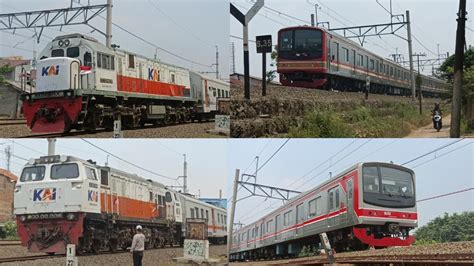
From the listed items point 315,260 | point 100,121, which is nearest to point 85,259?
point 100,121

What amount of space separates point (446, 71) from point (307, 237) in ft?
8.54

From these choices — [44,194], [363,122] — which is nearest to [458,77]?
[363,122]

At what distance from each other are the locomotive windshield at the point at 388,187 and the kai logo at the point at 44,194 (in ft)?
12.0

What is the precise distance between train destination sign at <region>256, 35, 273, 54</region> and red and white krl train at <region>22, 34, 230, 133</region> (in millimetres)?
552

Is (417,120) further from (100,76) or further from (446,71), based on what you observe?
(100,76)

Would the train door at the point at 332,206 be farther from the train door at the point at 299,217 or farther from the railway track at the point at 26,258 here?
the railway track at the point at 26,258

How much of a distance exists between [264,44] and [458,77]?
2.06 m

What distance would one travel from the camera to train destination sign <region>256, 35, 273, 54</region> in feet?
19.1

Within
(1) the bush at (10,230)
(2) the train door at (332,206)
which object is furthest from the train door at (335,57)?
(1) the bush at (10,230)

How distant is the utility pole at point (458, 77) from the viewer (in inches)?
227

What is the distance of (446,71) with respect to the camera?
Answer: 20.6 ft

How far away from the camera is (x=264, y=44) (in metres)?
5.86

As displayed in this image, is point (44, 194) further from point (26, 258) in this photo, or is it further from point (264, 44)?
point (264, 44)

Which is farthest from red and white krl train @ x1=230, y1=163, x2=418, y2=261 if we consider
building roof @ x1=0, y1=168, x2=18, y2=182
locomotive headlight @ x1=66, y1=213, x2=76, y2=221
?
building roof @ x1=0, y1=168, x2=18, y2=182
